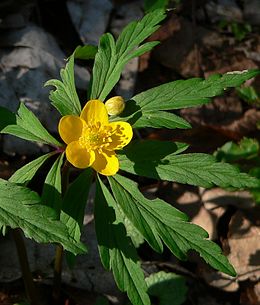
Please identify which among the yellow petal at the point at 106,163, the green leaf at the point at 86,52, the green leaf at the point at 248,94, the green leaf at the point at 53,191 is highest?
the green leaf at the point at 86,52

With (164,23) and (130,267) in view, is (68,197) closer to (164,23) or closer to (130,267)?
(130,267)

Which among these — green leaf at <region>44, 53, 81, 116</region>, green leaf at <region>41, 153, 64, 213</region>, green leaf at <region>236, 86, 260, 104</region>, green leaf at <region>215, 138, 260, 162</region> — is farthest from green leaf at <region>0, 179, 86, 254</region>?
green leaf at <region>236, 86, 260, 104</region>

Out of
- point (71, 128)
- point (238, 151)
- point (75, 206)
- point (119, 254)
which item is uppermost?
point (71, 128)

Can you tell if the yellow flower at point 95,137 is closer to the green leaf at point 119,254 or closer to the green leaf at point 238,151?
the green leaf at point 119,254

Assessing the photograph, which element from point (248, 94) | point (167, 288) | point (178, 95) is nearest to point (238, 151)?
point (248, 94)

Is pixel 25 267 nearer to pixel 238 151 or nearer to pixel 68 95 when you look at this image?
pixel 68 95

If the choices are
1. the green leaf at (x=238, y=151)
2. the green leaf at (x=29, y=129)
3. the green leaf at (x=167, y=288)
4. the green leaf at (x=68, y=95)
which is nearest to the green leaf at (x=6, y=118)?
the green leaf at (x=29, y=129)

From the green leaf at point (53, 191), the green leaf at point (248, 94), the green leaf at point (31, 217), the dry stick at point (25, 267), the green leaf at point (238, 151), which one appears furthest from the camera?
the green leaf at point (248, 94)
